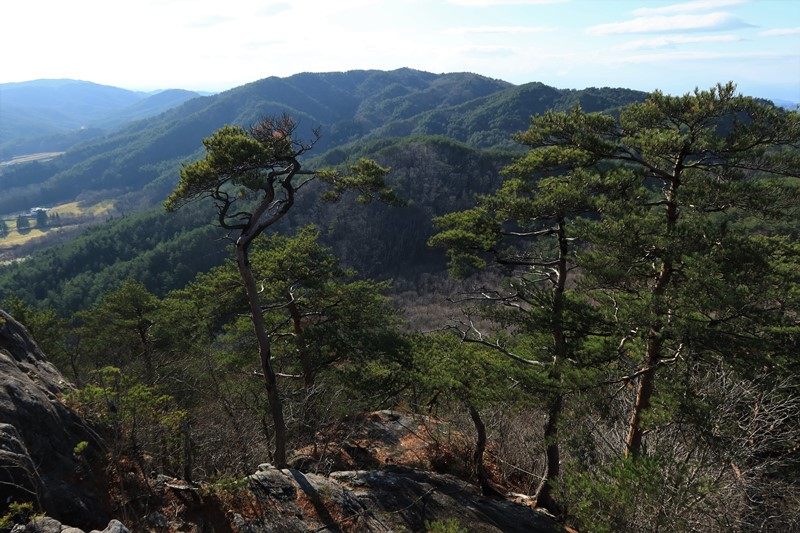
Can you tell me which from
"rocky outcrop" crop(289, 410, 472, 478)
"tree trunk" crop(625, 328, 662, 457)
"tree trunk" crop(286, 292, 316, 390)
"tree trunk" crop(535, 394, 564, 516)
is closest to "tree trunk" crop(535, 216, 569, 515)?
"tree trunk" crop(535, 394, 564, 516)

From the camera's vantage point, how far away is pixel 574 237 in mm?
9227

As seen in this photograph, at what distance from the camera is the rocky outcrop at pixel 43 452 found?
6.33 meters

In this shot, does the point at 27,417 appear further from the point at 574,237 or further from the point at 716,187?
the point at 716,187

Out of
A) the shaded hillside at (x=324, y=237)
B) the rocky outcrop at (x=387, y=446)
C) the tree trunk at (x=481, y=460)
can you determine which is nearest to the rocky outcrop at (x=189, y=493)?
the tree trunk at (x=481, y=460)

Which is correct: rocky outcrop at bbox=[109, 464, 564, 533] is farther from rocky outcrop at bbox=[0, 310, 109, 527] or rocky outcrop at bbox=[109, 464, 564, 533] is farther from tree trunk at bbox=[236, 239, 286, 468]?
rocky outcrop at bbox=[0, 310, 109, 527]

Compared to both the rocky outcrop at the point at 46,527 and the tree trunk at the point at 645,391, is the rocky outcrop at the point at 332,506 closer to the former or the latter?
the rocky outcrop at the point at 46,527

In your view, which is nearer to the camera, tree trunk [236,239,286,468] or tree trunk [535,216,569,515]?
tree trunk [236,239,286,468]

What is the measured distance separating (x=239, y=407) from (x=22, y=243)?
164751 mm

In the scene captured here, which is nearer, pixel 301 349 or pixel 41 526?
pixel 41 526

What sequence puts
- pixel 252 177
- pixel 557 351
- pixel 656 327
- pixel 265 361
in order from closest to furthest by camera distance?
pixel 656 327, pixel 252 177, pixel 265 361, pixel 557 351

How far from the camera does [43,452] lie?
732 centimetres

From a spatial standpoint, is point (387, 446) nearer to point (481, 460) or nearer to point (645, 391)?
point (481, 460)

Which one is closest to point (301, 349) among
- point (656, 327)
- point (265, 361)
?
point (265, 361)

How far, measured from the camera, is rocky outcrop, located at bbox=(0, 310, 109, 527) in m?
6.33
